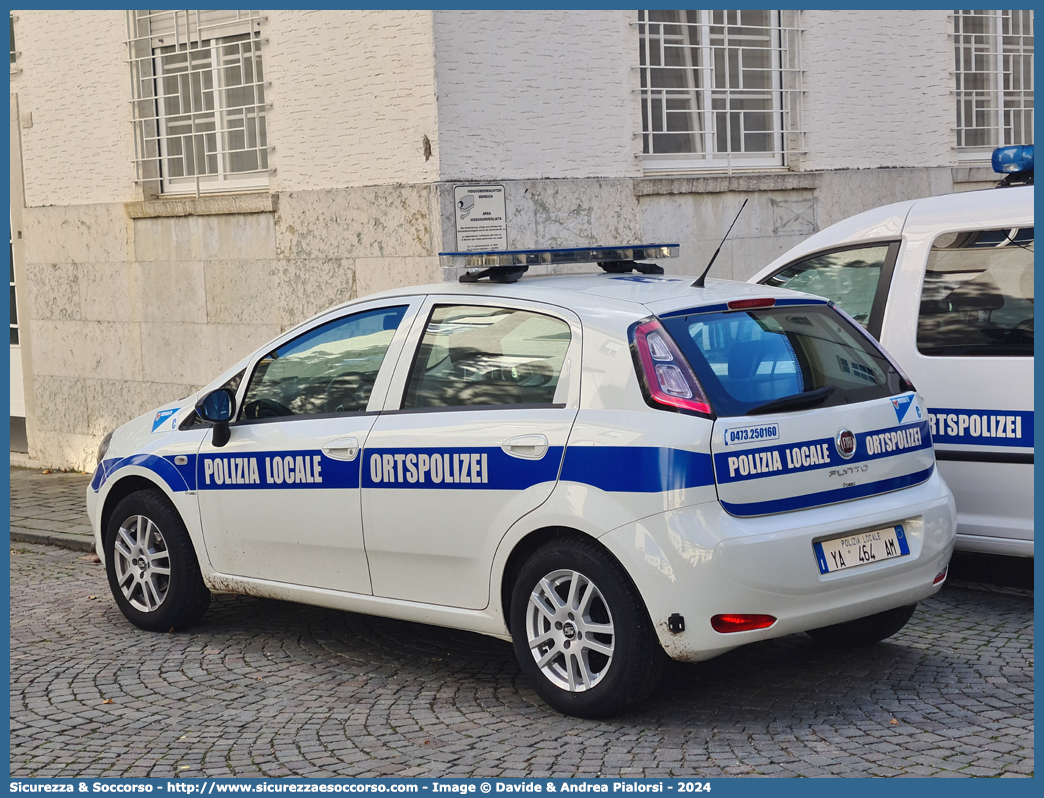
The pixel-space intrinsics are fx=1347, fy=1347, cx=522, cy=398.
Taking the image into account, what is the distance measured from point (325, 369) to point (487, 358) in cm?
89

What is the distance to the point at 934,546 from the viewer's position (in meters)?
4.98

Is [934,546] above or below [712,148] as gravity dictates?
below

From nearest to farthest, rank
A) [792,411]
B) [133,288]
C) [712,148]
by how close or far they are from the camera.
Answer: [792,411], [712,148], [133,288]

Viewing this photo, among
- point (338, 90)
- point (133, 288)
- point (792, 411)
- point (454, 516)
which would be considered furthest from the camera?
point (133, 288)

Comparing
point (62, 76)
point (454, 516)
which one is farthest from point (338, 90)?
point (454, 516)

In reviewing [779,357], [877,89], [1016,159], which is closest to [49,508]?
[779,357]

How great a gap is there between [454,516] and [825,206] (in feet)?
22.7

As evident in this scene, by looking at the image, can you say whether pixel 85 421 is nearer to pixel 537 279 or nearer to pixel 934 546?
pixel 537 279

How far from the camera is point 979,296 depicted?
6.04 metres

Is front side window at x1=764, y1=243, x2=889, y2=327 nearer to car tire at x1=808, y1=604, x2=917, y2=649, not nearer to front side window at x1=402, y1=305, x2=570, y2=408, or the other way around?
car tire at x1=808, y1=604, x2=917, y2=649

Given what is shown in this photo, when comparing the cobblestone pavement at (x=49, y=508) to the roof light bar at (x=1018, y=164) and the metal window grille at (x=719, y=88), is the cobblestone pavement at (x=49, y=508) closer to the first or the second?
the metal window grille at (x=719, y=88)

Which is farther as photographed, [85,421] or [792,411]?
[85,421]

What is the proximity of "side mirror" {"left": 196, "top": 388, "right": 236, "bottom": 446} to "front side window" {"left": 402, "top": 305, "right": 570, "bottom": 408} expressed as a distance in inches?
38.9

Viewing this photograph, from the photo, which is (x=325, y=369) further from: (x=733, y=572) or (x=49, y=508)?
(x=49, y=508)
